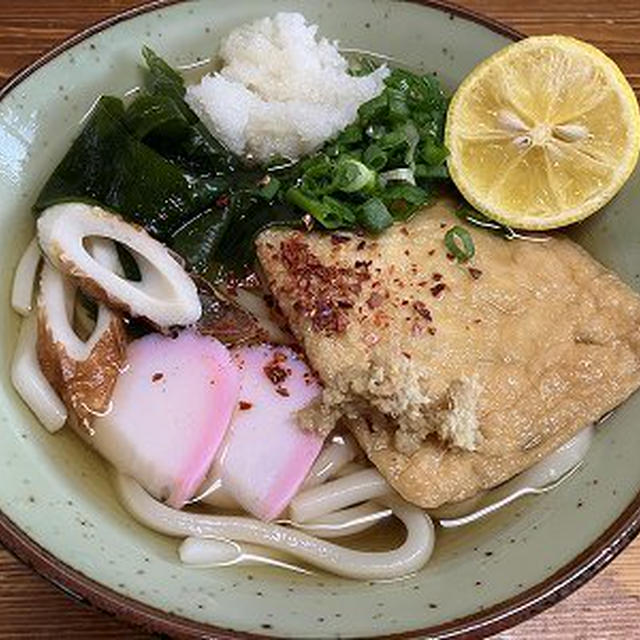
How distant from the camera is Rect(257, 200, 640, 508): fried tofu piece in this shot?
7.57 feet

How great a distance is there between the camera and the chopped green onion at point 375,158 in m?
2.70

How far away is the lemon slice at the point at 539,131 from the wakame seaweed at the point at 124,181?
0.71 metres

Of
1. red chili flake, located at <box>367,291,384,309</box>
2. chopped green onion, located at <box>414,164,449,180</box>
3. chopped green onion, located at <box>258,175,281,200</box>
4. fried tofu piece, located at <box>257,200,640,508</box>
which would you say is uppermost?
chopped green onion, located at <box>258,175,281,200</box>

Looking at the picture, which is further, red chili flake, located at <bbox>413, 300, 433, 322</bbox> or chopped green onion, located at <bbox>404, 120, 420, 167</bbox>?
chopped green onion, located at <bbox>404, 120, 420, 167</bbox>

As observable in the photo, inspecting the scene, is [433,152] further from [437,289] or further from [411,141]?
[437,289]

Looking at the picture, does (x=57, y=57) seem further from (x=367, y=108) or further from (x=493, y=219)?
(x=493, y=219)

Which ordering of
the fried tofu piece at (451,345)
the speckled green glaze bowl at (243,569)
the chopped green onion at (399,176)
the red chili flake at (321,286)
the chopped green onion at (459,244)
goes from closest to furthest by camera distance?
the speckled green glaze bowl at (243,569), the fried tofu piece at (451,345), the red chili flake at (321,286), the chopped green onion at (459,244), the chopped green onion at (399,176)

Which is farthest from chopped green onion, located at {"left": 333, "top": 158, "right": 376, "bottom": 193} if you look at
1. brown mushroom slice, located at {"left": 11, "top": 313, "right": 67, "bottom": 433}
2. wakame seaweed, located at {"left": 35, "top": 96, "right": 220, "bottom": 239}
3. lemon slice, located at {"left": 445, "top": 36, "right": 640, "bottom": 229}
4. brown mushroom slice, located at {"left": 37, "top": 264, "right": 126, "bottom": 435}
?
brown mushroom slice, located at {"left": 11, "top": 313, "right": 67, "bottom": 433}

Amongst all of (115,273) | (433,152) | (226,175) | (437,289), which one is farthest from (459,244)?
(115,273)

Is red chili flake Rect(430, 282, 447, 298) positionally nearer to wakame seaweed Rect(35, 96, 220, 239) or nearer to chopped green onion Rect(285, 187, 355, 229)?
chopped green onion Rect(285, 187, 355, 229)

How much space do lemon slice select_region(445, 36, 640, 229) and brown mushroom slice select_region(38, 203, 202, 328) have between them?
0.80 metres

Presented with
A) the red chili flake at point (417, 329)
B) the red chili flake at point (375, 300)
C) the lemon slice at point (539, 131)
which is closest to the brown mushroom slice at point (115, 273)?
the red chili flake at point (375, 300)

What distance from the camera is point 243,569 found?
2293 mm

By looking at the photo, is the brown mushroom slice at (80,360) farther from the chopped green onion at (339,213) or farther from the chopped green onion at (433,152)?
the chopped green onion at (433,152)
